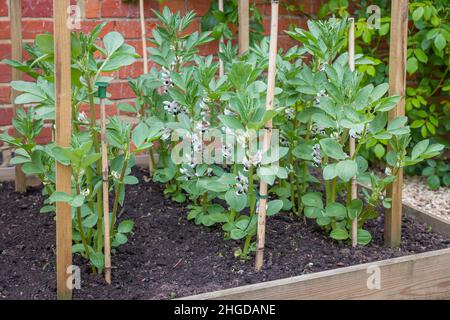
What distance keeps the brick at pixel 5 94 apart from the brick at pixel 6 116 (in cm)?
4

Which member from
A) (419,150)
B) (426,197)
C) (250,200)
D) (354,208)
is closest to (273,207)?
(250,200)

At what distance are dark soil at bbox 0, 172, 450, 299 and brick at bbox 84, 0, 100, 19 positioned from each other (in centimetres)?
91

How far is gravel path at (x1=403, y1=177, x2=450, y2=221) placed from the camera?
3207 millimetres

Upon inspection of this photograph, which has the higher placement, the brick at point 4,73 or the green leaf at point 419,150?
the brick at point 4,73

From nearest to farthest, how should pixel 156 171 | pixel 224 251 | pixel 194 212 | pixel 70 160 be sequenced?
pixel 70 160 → pixel 224 251 → pixel 194 212 → pixel 156 171

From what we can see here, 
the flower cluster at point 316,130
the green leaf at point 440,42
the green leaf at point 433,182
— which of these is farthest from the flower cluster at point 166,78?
the green leaf at point 433,182

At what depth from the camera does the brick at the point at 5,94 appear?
115 inches

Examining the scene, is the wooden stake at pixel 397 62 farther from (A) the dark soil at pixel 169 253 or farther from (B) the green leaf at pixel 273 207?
(B) the green leaf at pixel 273 207

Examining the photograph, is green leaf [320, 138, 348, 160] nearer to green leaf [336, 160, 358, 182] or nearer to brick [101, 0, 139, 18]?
green leaf [336, 160, 358, 182]
